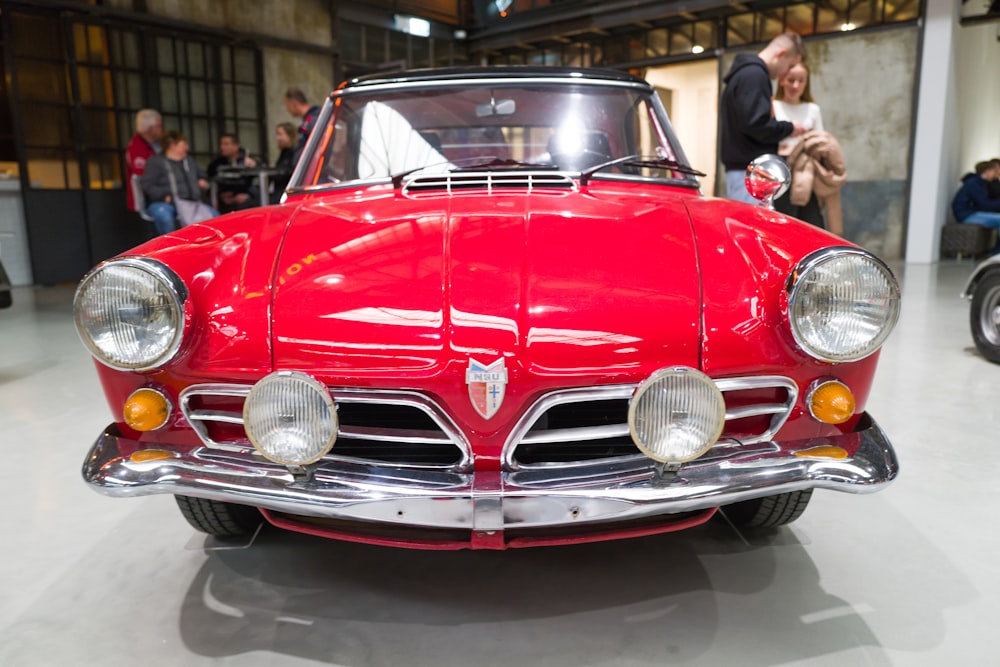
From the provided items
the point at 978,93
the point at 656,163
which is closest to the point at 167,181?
the point at 656,163

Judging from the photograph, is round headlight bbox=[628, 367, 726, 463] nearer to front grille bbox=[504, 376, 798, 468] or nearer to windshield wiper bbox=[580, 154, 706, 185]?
front grille bbox=[504, 376, 798, 468]

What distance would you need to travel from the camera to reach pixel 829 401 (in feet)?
4.72

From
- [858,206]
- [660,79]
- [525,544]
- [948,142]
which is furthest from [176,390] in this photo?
[660,79]

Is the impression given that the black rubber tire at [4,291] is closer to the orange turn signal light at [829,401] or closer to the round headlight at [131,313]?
the round headlight at [131,313]

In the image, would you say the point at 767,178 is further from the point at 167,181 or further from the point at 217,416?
the point at 167,181

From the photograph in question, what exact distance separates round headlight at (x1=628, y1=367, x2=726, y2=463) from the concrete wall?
30.3 feet

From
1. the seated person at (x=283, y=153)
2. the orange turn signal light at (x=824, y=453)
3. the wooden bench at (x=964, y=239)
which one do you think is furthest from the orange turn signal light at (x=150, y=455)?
the wooden bench at (x=964, y=239)

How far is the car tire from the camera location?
3680 mm

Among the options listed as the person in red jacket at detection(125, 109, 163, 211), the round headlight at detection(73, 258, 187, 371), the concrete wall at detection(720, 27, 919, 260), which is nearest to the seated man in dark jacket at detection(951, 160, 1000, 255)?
the concrete wall at detection(720, 27, 919, 260)

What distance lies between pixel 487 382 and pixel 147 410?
70cm

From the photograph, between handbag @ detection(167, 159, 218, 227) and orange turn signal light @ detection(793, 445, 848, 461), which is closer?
orange turn signal light @ detection(793, 445, 848, 461)

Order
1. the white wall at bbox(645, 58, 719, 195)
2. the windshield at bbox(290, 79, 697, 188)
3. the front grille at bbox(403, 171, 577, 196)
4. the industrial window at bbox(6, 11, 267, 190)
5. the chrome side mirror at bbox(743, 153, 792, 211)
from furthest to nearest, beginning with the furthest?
the white wall at bbox(645, 58, 719, 195) < the industrial window at bbox(6, 11, 267, 190) < the windshield at bbox(290, 79, 697, 188) < the chrome side mirror at bbox(743, 153, 792, 211) < the front grille at bbox(403, 171, 577, 196)

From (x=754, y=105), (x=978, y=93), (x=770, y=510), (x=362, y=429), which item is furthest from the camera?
(x=978, y=93)

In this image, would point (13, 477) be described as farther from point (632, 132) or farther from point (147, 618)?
point (632, 132)
